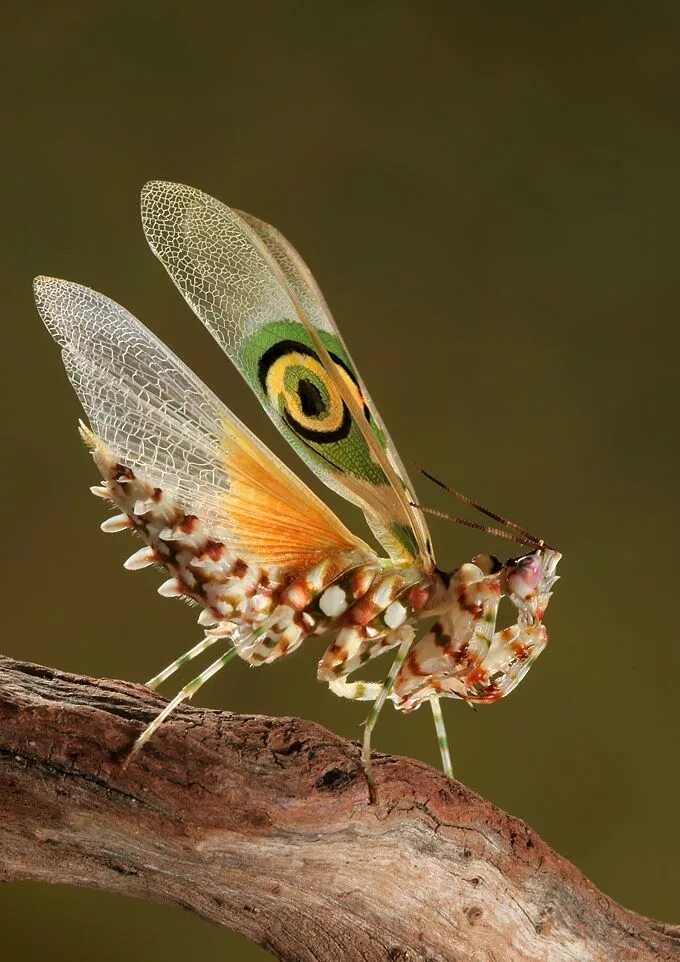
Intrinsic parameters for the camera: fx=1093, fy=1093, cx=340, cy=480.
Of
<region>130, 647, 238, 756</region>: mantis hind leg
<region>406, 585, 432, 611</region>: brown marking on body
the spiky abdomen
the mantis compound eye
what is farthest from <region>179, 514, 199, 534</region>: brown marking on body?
the mantis compound eye

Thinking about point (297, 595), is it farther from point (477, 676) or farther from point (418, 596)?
point (477, 676)

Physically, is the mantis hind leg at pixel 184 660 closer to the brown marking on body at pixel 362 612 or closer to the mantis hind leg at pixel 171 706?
the mantis hind leg at pixel 171 706

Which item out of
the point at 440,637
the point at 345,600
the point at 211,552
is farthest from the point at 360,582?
the point at 211,552

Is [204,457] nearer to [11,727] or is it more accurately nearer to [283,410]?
[283,410]

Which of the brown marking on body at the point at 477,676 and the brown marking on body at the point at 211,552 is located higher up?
the brown marking on body at the point at 477,676

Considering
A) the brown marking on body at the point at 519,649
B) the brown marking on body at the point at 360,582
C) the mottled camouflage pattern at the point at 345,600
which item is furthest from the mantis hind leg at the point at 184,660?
the brown marking on body at the point at 519,649

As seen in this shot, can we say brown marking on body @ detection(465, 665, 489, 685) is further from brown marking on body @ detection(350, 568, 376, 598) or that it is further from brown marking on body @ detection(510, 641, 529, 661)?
brown marking on body @ detection(350, 568, 376, 598)
